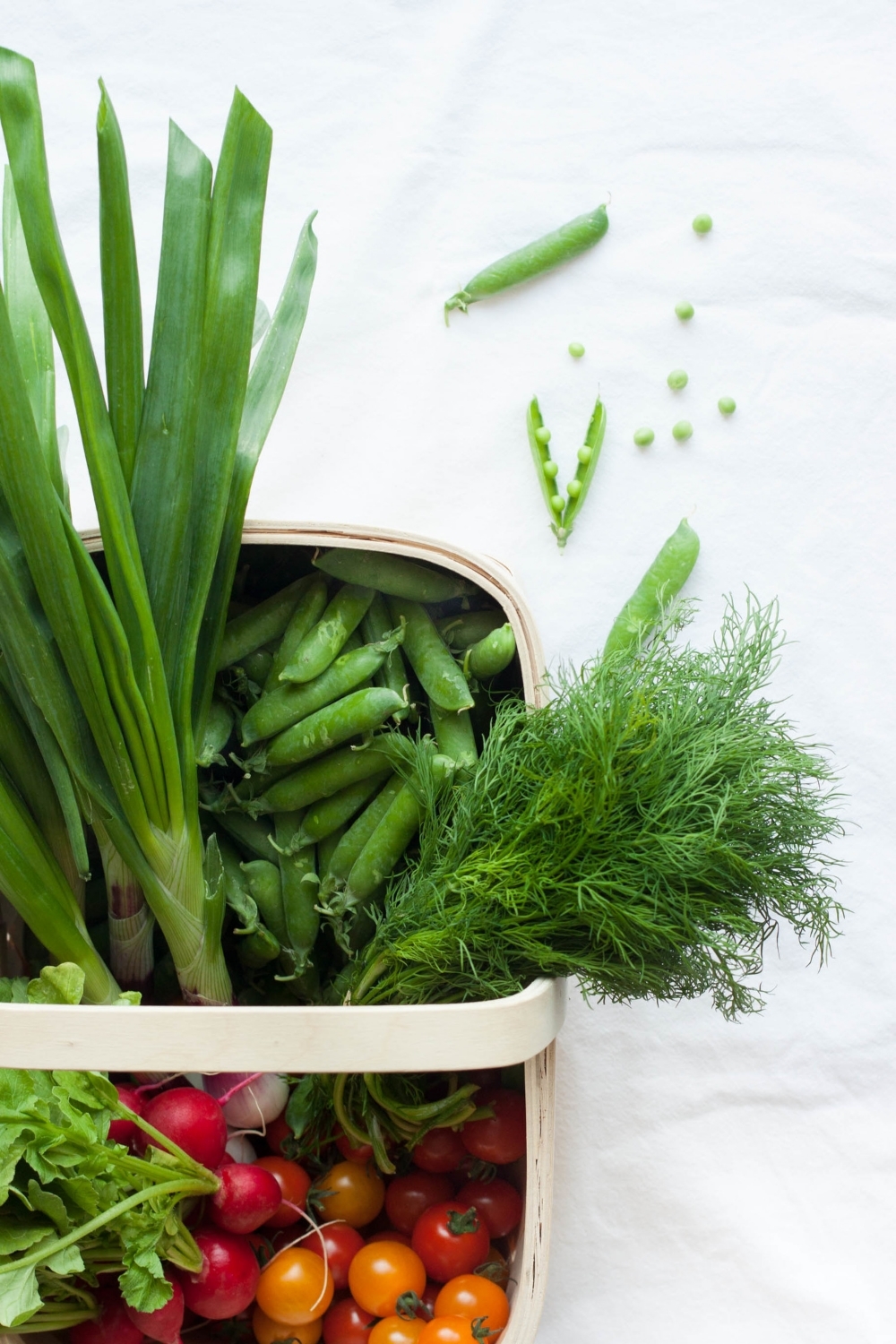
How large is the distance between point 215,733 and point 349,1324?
548 millimetres

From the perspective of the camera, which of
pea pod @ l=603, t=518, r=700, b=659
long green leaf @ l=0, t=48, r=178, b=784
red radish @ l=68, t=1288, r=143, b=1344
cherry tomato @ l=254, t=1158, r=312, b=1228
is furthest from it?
pea pod @ l=603, t=518, r=700, b=659

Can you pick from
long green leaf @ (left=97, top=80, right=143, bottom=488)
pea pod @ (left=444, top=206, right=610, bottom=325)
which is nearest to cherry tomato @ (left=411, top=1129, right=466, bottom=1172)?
long green leaf @ (left=97, top=80, right=143, bottom=488)

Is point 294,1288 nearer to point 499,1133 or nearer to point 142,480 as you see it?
point 499,1133

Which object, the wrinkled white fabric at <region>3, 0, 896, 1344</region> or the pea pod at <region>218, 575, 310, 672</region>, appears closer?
the pea pod at <region>218, 575, 310, 672</region>

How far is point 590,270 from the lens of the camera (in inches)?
46.6

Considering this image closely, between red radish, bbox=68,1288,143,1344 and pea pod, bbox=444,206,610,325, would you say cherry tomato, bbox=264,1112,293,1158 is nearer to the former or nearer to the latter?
red radish, bbox=68,1288,143,1344

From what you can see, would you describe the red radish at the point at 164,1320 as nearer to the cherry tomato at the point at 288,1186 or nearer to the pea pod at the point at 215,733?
the cherry tomato at the point at 288,1186

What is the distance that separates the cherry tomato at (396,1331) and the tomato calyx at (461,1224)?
0.08 m

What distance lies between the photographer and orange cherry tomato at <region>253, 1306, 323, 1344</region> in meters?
0.94

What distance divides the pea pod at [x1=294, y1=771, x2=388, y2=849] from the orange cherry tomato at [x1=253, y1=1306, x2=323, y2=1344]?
0.42m

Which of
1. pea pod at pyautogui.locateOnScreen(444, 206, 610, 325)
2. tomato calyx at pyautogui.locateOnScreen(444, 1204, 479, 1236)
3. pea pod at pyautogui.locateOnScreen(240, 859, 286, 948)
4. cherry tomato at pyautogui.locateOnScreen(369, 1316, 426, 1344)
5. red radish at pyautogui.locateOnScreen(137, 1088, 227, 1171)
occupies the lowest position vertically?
cherry tomato at pyautogui.locateOnScreen(369, 1316, 426, 1344)

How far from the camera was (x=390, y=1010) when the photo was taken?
754 mm

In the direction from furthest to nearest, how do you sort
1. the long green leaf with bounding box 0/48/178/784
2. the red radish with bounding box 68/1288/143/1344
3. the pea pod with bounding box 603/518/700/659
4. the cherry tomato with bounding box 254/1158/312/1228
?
the pea pod with bounding box 603/518/700/659 → the cherry tomato with bounding box 254/1158/312/1228 → the red radish with bounding box 68/1288/143/1344 → the long green leaf with bounding box 0/48/178/784

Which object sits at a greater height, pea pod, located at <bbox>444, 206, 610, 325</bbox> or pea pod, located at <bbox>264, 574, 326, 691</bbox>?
pea pod, located at <bbox>444, 206, 610, 325</bbox>
